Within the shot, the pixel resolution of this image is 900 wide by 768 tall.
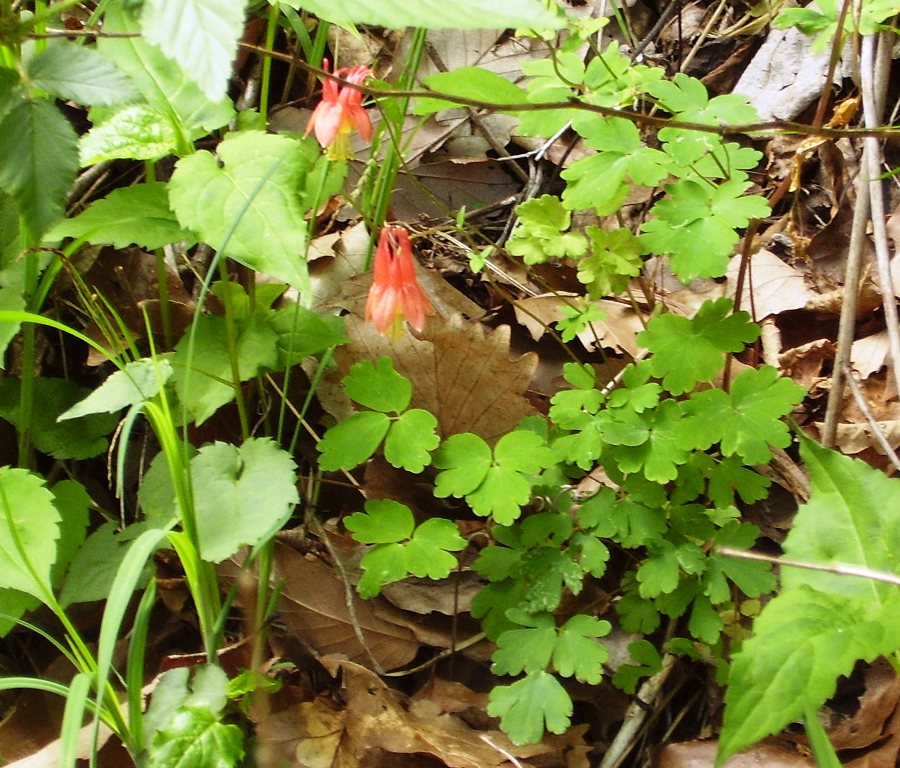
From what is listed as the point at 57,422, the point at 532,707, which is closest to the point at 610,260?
the point at 532,707

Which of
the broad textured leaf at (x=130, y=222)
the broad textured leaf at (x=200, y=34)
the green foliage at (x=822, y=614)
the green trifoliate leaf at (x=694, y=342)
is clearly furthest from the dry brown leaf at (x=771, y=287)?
the broad textured leaf at (x=200, y=34)

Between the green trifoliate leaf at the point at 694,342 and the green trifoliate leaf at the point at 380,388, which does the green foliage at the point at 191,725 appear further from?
the green trifoliate leaf at the point at 694,342

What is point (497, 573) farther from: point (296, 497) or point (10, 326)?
point (10, 326)

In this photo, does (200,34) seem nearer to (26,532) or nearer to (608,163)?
(608,163)

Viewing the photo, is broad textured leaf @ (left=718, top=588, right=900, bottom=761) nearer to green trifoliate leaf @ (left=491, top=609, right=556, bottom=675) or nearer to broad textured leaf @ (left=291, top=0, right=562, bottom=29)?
green trifoliate leaf @ (left=491, top=609, right=556, bottom=675)

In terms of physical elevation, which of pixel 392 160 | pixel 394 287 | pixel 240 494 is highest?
pixel 392 160
